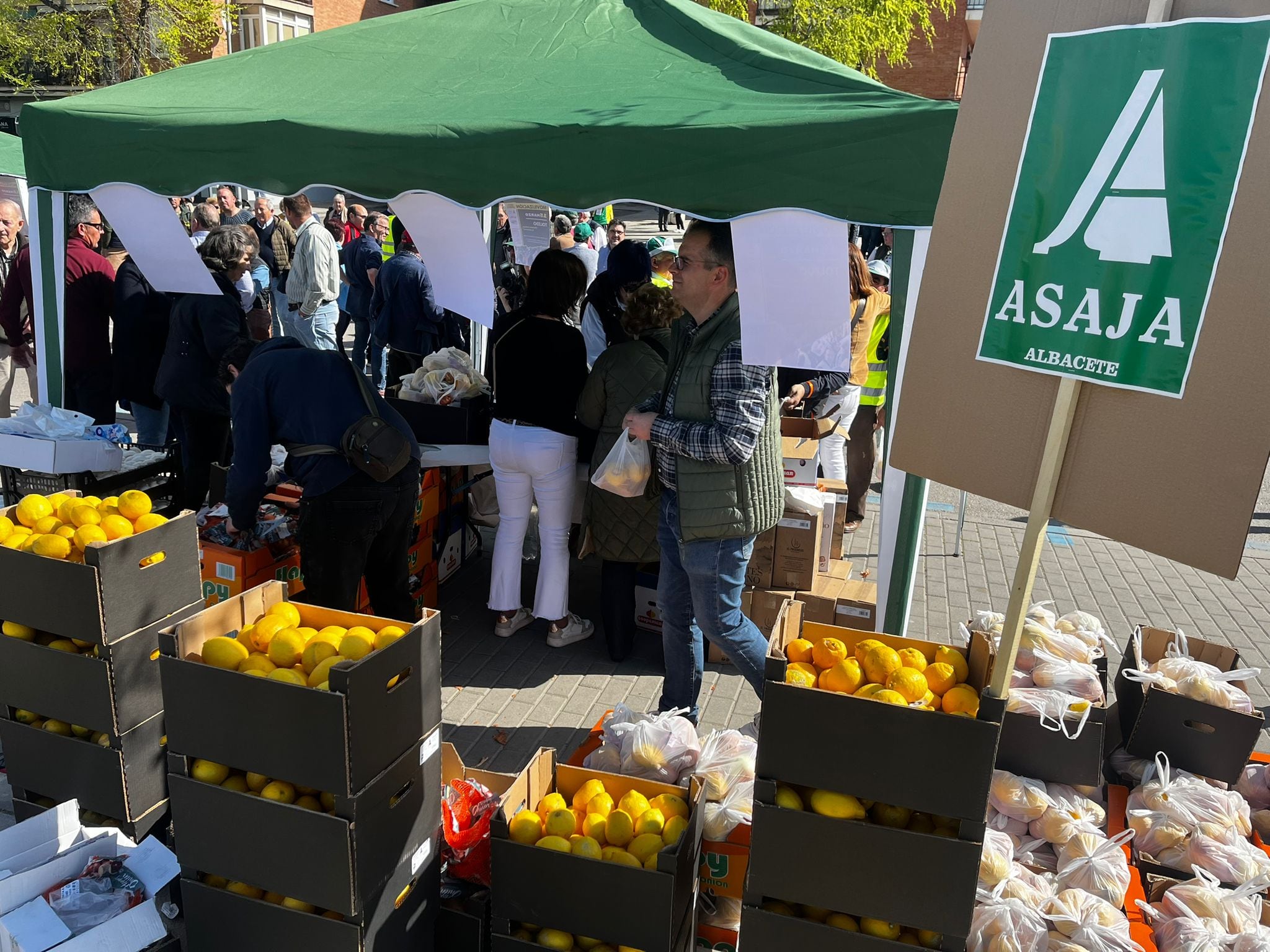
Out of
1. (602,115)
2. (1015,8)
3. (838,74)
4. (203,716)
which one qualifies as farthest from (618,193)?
(203,716)

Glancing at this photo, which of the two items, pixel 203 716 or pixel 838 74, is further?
pixel 838 74

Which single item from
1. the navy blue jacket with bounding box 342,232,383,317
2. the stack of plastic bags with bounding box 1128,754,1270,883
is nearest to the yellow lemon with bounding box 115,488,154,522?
the stack of plastic bags with bounding box 1128,754,1270,883

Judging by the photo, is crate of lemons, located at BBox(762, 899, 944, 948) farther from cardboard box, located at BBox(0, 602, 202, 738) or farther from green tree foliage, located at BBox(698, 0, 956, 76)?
green tree foliage, located at BBox(698, 0, 956, 76)

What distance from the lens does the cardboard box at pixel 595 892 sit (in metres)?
2.25

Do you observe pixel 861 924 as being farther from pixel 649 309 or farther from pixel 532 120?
pixel 532 120

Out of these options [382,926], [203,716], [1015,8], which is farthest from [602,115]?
[382,926]

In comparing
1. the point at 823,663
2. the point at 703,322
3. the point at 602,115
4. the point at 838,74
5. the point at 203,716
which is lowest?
the point at 203,716

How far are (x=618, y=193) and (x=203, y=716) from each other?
252 cm

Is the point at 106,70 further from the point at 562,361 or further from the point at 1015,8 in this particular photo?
the point at 1015,8

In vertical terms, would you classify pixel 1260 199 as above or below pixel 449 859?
above

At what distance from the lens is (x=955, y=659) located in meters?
2.40

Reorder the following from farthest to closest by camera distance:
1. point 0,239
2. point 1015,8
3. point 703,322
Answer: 1. point 0,239
2. point 703,322
3. point 1015,8

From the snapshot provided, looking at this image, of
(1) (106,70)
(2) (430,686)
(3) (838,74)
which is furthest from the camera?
(1) (106,70)

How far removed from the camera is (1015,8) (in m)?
2.02
